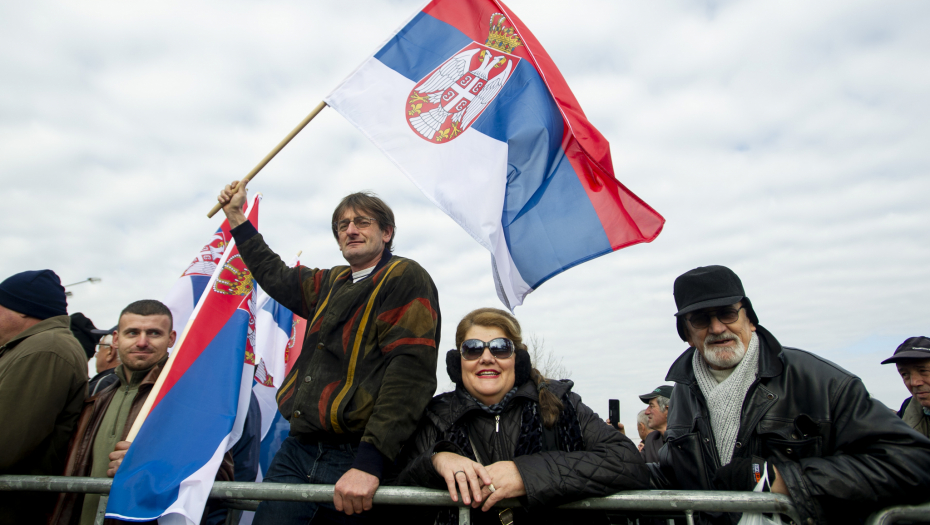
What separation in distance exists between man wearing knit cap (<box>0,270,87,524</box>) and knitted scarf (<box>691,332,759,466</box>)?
10.8 ft

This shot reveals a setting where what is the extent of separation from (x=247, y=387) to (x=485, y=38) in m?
2.78

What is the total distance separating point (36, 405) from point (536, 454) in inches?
98.2

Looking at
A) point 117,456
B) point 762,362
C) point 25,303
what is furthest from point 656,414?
point 25,303

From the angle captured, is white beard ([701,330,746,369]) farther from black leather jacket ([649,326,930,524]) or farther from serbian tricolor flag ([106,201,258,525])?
serbian tricolor flag ([106,201,258,525])

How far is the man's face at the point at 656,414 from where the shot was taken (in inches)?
281

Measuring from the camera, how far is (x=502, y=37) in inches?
152

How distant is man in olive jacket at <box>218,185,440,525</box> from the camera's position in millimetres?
2398

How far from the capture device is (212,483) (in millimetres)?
2648

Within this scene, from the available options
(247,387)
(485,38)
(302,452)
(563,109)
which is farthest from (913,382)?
(247,387)

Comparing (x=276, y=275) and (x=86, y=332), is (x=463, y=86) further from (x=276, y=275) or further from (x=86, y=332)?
(x=86, y=332)

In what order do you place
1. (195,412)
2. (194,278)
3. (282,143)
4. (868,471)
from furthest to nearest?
1. (194,278)
2. (282,143)
3. (195,412)
4. (868,471)

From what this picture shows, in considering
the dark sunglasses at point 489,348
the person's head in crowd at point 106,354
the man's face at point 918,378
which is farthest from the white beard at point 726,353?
the person's head in crowd at point 106,354

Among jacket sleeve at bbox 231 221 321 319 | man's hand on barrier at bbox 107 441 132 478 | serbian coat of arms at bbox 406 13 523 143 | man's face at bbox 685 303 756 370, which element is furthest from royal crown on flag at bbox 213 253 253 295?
man's face at bbox 685 303 756 370

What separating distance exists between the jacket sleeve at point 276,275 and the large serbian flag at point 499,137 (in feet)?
2.94
